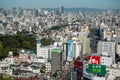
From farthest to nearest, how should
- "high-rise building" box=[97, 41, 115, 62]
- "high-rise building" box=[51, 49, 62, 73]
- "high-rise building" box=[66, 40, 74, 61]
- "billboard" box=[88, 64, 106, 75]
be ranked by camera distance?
1. "high-rise building" box=[66, 40, 74, 61]
2. "high-rise building" box=[97, 41, 115, 62]
3. "high-rise building" box=[51, 49, 62, 73]
4. "billboard" box=[88, 64, 106, 75]

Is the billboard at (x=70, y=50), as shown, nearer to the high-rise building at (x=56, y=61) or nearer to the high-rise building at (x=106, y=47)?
the high-rise building at (x=106, y=47)

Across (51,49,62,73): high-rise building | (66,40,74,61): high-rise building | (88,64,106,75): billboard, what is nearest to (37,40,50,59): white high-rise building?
(66,40,74,61): high-rise building

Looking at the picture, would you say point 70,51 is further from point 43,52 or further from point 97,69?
point 97,69

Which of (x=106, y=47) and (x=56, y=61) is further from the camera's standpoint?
(x=106, y=47)

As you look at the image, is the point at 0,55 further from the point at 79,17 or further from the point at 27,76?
the point at 79,17

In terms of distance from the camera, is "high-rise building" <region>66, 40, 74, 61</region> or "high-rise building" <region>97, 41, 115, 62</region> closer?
"high-rise building" <region>97, 41, 115, 62</region>

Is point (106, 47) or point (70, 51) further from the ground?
point (106, 47)

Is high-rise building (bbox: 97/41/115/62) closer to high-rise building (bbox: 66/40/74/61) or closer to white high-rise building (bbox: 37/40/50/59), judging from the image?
high-rise building (bbox: 66/40/74/61)

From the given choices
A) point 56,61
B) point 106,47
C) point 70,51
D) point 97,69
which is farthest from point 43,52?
point 97,69

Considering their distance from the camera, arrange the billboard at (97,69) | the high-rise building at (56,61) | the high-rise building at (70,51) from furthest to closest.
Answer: the high-rise building at (70,51), the high-rise building at (56,61), the billboard at (97,69)

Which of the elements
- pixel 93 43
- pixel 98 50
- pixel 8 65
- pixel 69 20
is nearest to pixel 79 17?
pixel 69 20

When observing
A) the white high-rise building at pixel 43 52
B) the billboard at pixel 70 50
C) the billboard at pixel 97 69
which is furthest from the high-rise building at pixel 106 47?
the billboard at pixel 97 69
